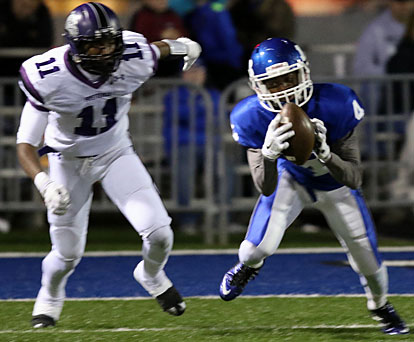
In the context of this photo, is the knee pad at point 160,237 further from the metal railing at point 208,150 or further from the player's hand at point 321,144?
the metal railing at point 208,150

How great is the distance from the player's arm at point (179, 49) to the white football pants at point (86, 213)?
0.57m

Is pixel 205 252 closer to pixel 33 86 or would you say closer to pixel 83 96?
pixel 83 96

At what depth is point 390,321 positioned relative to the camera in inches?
199

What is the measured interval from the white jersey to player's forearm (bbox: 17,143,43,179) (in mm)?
194

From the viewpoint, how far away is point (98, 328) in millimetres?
5285

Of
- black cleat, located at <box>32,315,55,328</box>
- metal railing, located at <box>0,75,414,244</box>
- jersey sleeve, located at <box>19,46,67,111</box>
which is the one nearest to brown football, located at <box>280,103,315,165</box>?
jersey sleeve, located at <box>19,46,67,111</box>

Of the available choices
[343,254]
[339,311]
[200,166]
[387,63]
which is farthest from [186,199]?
[339,311]

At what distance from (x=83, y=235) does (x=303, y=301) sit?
131cm

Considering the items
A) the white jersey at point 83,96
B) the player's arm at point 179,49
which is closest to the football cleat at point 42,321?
the white jersey at point 83,96

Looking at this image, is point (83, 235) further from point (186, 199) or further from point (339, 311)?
point (186, 199)

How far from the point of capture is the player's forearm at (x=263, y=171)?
4930 mm

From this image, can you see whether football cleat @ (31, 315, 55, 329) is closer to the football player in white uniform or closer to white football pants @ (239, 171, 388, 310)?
the football player in white uniform

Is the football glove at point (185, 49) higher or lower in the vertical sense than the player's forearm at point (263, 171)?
higher

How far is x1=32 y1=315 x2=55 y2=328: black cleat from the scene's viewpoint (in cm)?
530
